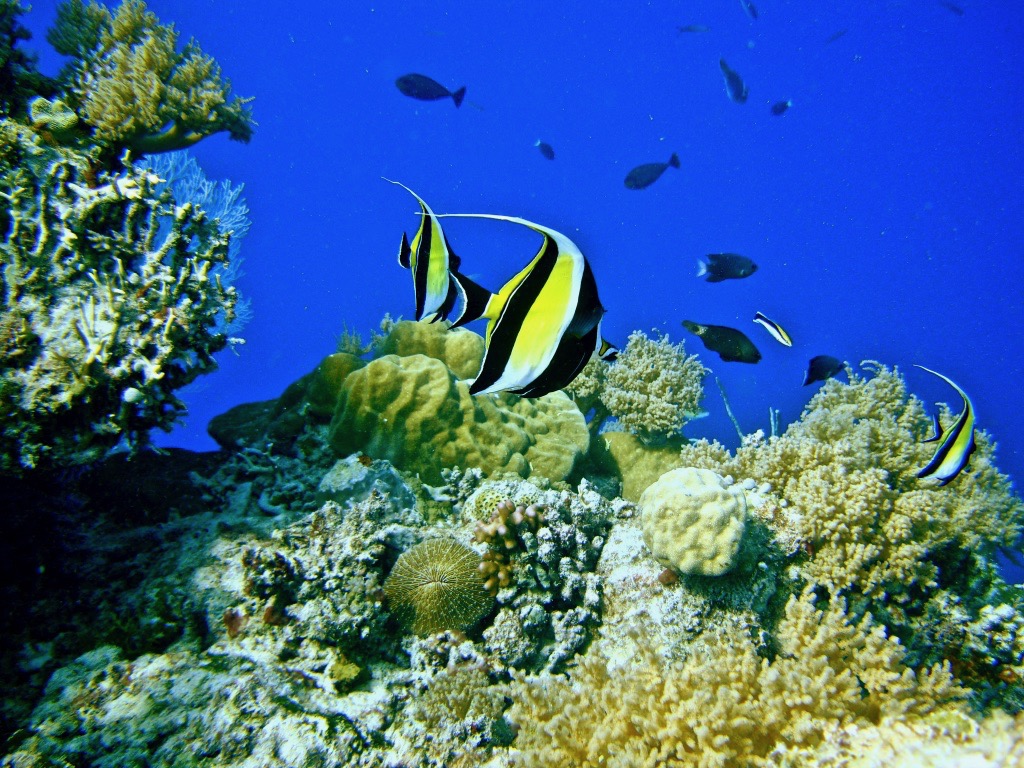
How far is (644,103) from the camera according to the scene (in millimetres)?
34531

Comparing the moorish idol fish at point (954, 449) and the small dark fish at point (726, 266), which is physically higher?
the small dark fish at point (726, 266)

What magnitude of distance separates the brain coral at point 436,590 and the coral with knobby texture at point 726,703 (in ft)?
2.24

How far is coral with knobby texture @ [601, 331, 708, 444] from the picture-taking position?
579cm

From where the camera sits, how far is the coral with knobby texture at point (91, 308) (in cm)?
295

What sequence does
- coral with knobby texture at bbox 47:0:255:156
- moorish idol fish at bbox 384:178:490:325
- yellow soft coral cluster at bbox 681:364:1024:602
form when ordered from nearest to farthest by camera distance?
moorish idol fish at bbox 384:178:490:325 → yellow soft coral cluster at bbox 681:364:1024:602 → coral with knobby texture at bbox 47:0:255:156

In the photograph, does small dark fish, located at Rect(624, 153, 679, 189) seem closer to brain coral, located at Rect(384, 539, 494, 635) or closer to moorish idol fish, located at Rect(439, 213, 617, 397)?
brain coral, located at Rect(384, 539, 494, 635)

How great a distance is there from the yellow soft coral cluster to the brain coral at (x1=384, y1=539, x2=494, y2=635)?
7.28 feet

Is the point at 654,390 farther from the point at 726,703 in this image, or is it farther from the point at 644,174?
the point at 644,174

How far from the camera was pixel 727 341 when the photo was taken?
219 inches

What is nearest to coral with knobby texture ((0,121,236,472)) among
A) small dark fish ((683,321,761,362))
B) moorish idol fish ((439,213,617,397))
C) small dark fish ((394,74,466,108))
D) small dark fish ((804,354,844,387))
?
moorish idol fish ((439,213,617,397))

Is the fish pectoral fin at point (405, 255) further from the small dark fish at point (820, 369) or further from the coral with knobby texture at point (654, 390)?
the small dark fish at point (820, 369)

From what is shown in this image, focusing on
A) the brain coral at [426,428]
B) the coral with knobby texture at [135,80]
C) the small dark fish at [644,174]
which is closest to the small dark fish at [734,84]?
the small dark fish at [644,174]

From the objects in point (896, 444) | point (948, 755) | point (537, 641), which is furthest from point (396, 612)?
point (896, 444)

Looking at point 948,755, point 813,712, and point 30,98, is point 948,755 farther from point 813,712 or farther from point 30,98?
point 30,98
